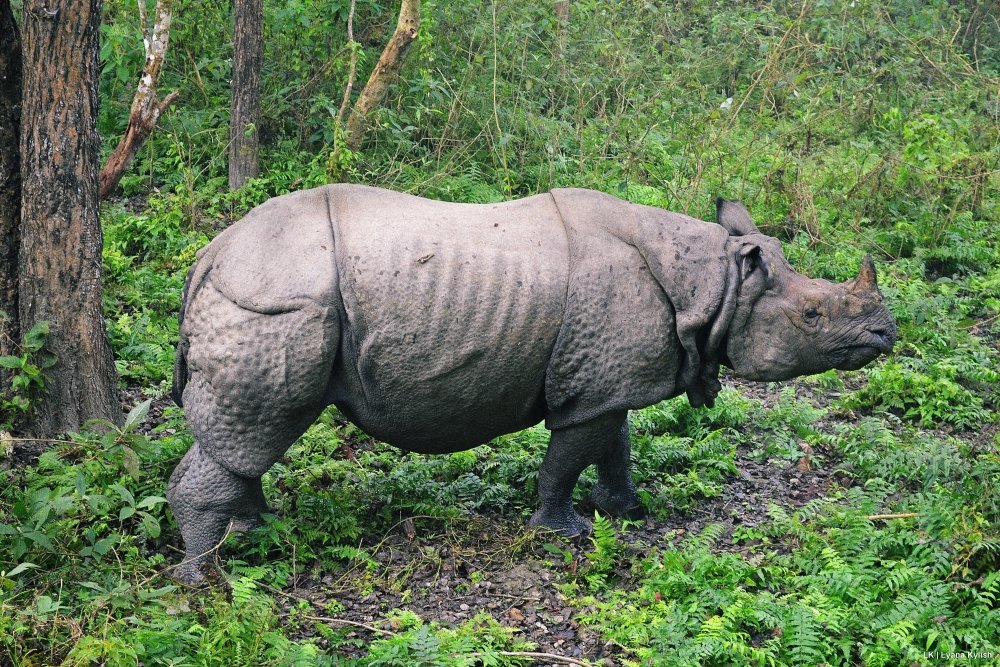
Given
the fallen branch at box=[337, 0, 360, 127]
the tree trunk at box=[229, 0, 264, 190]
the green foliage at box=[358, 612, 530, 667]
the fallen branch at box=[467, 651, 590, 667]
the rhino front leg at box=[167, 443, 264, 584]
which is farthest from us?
the fallen branch at box=[337, 0, 360, 127]

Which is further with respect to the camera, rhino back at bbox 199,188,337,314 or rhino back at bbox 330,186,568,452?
rhino back at bbox 330,186,568,452

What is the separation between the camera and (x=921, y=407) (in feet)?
27.3

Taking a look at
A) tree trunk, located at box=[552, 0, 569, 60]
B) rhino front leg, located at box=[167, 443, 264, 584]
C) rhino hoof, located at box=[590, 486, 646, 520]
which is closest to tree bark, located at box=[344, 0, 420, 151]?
tree trunk, located at box=[552, 0, 569, 60]

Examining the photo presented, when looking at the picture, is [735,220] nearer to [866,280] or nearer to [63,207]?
[866,280]

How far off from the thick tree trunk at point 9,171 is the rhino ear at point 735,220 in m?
4.39

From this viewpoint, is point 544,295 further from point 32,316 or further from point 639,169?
point 639,169

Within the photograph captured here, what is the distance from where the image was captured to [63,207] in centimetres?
668

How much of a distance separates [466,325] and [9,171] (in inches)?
126

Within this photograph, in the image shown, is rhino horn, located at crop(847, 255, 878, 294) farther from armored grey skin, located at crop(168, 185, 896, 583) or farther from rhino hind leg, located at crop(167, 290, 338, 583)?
rhino hind leg, located at crop(167, 290, 338, 583)

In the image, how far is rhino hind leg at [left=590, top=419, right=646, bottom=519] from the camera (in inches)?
270

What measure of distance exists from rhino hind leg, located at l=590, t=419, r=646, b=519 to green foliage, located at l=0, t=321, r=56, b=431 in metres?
3.58

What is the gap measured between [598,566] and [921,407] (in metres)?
3.58

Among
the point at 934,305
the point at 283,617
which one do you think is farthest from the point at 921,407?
the point at 283,617

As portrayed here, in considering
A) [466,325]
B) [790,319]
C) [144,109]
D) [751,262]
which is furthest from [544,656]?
[144,109]
